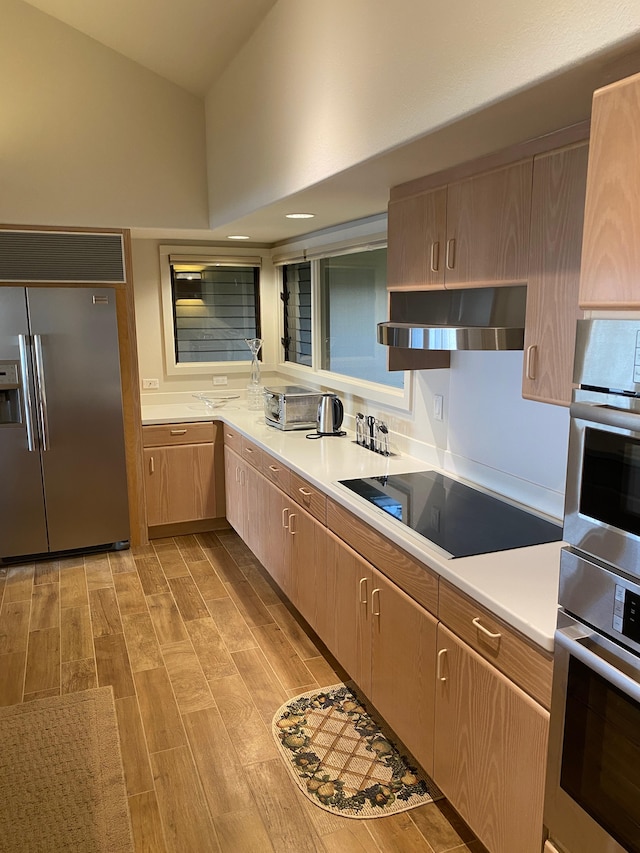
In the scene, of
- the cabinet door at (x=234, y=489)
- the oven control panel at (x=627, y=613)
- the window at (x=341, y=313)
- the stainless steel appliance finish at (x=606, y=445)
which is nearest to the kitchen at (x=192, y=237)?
the window at (x=341, y=313)

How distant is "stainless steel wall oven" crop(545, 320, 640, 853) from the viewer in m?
1.22

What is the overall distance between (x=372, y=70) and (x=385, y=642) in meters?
1.90

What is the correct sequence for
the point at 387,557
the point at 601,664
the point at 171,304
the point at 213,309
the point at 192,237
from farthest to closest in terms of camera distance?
the point at 213,309 → the point at 171,304 → the point at 192,237 → the point at 387,557 → the point at 601,664

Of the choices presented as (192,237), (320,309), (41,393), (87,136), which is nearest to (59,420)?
(41,393)

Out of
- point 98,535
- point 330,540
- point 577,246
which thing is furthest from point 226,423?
point 577,246

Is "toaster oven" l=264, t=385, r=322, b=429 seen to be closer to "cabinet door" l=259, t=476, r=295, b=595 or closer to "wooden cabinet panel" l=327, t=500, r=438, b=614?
"cabinet door" l=259, t=476, r=295, b=595

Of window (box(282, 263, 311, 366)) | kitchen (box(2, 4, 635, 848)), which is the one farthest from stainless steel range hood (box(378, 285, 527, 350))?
window (box(282, 263, 311, 366))

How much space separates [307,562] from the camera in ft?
9.85

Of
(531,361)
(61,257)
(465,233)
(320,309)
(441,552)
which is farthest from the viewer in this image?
(320,309)

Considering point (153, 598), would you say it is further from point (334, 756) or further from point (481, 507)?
point (481, 507)

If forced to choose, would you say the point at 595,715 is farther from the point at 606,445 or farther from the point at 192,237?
the point at 192,237

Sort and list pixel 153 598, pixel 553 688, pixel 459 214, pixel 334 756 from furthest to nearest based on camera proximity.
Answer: pixel 153 598, pixel 334 756, pixel 459 214, pixel 553 688

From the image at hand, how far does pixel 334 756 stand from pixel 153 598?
1.71 metres

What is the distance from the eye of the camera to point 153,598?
3.71 m
